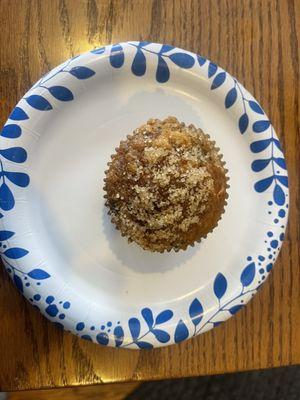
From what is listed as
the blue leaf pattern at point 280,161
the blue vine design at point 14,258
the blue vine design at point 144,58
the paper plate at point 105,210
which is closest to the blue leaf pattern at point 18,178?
the paper plate at point 105,210

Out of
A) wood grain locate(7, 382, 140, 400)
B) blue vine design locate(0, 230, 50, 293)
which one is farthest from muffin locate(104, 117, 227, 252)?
wood grain locate(7, 382, 140, 400)

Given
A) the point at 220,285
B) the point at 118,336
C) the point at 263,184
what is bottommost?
the point at 118,336

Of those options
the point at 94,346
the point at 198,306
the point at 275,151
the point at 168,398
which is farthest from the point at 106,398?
the point at 275,151

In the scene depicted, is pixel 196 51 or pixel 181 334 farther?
pixel 196 51

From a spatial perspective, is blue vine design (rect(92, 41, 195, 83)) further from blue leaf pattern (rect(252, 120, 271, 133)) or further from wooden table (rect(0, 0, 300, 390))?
blue leaf pattern (rect(252, 120, 271, 133))

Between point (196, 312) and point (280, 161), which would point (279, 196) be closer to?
point (280, 161)

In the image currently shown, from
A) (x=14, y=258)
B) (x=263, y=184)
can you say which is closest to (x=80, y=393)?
(x=14, y=258)

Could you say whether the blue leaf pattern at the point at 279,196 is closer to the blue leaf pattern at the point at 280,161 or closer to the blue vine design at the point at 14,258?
the blue leaf pattern at the point at 280,161
